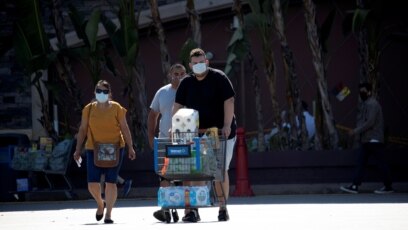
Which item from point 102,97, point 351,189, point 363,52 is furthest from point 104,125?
point 363,52

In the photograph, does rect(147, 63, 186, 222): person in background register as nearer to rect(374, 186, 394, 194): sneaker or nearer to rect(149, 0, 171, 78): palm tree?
rect(374, 186, 394, 194): sneaker

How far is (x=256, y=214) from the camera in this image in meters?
15.0

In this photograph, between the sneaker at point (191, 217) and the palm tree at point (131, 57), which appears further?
the palm tree at point (131, 57)

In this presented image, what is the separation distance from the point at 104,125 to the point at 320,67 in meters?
8.18

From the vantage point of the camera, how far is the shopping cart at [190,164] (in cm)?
1273

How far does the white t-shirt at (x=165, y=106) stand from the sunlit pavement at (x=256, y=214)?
113cm

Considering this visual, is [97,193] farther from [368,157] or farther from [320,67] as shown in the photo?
[320,67]

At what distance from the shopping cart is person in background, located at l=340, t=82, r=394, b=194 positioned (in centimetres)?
684

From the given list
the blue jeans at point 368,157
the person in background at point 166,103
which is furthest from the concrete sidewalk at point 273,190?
the person in background at point 166,103

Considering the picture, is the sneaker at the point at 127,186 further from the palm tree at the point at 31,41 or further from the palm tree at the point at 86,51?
the palm tree at the point at 31,41

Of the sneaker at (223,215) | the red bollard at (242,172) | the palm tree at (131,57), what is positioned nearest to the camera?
the sneaker at (223,215)

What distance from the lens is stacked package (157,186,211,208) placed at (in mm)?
13031

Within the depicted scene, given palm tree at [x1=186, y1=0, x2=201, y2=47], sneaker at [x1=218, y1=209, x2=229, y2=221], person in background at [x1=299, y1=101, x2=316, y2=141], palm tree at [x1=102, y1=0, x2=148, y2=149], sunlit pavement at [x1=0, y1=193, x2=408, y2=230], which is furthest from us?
person in background at [x1=299, y1=101, x2=316, y2=141]

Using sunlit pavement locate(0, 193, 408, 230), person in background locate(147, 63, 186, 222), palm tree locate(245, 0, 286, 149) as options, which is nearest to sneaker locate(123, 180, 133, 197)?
sunlit pavement locate(0, 193, 408, 230)
